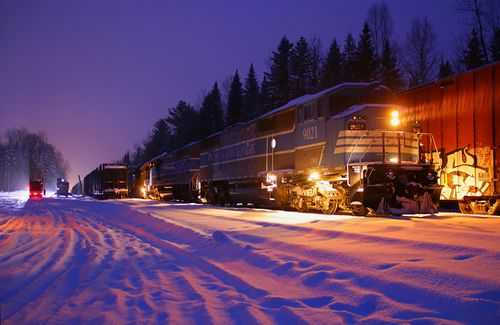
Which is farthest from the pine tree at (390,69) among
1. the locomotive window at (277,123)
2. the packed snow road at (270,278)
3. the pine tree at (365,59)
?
the packed snow road at (270,278)

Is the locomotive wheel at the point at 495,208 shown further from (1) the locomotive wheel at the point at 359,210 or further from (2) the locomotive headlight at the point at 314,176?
(2) the locomotive headlight at the point at 314,176

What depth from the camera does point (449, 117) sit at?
15227mm

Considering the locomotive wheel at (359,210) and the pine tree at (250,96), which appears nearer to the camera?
the locomotive wheel at (359,210)

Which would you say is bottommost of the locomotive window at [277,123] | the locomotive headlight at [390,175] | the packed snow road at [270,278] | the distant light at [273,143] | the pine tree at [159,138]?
the packed snow road at [270,278]

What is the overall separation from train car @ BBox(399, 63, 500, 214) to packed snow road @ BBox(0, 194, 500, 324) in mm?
4911

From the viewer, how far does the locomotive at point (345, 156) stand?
12.9 meters

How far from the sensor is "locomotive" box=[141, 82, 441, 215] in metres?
12.9

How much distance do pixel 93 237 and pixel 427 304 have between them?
8653 millimetres

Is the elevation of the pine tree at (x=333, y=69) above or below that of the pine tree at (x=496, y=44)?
above

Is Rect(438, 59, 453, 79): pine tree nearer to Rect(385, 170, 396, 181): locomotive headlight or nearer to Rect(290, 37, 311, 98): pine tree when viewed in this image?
Rect(290, 37, 311, 98): pine tree

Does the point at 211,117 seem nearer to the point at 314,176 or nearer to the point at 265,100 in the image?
the point at 265,100

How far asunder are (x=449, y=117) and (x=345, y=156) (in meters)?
4.46

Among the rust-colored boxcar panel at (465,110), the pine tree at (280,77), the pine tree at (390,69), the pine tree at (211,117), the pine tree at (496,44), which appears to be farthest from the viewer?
the pine tree at (211,117)

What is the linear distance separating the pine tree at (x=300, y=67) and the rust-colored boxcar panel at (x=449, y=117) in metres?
45.6
